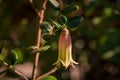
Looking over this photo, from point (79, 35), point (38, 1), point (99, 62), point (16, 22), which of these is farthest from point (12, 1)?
point (38, 1)

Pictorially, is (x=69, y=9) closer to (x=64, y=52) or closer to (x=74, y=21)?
(x=74, y=21)

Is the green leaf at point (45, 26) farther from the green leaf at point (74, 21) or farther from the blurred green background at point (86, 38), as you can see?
the blurred green background at point (86, 38)

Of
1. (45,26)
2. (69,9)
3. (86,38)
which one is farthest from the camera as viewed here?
(86,38)

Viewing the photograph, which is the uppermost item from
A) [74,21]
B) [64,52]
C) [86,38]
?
[74,21]

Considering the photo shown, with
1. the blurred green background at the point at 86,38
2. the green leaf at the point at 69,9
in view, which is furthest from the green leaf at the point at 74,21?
the blurred green background at the point at 86,38

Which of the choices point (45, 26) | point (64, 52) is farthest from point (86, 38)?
point (45, 26)

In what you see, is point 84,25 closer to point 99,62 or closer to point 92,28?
point 92,28

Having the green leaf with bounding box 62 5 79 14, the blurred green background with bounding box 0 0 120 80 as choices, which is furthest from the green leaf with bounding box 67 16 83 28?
the blurred green background with bounding box 0 0 120 80

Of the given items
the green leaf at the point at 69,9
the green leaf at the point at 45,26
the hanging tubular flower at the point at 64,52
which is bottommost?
the hanging tubular flower at the point at 64,52

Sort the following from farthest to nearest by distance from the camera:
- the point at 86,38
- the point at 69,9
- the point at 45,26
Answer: the point at 86,38 < the point at 69,9 < the point at 45,26

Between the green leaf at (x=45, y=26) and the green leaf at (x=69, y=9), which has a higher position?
the green leaf at (x=45, y=26)
